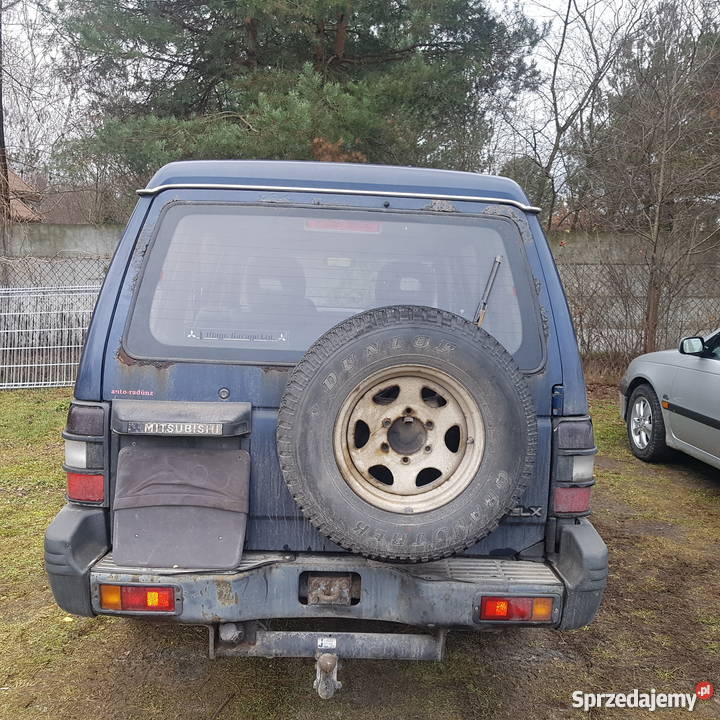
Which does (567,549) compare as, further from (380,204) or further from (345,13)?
(345,13)

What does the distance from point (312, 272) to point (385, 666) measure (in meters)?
1.76

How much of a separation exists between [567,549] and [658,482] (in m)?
3.86

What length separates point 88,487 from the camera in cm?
235

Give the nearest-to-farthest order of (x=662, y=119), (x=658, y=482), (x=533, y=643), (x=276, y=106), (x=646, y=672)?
1. (x=646, y=672)
2. (x=533, y=643)
3. (x=658, y=482)
4. (x=662, y=119)
5. (x=276, y=106)

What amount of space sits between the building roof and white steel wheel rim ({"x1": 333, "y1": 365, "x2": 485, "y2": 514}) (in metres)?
0.83

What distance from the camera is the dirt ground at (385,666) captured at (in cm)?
262

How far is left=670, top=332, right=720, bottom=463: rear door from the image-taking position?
4973mm

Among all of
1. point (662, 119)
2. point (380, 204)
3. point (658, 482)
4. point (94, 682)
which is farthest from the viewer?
point (662, 119)

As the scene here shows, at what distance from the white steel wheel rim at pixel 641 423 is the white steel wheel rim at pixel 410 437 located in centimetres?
458

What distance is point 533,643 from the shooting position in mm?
3166

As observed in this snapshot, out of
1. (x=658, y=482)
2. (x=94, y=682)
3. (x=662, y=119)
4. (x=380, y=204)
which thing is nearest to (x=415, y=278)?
(x=380, y=204)

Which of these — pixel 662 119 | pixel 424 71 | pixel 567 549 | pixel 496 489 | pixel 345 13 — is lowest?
pixel 567 549

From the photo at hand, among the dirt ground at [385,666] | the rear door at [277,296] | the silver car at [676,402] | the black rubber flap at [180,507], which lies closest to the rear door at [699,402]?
the silver car at [676,402]

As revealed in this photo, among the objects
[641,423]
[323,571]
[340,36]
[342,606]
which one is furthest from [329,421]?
[340,36]
